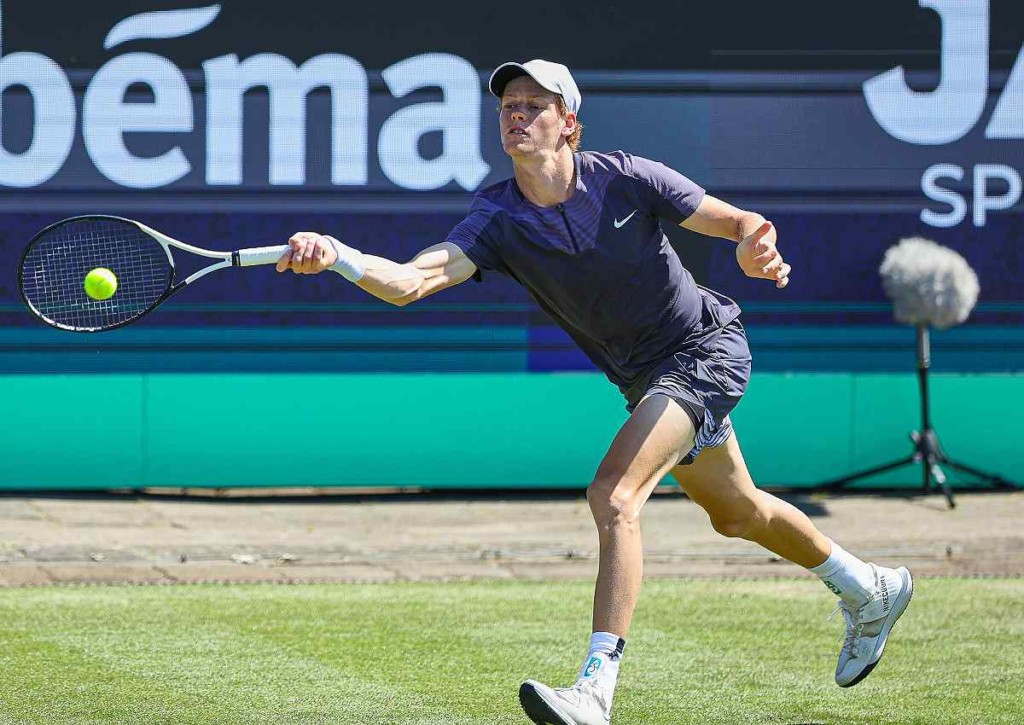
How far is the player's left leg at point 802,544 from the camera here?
4977mm

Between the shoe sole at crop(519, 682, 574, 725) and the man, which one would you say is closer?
the shoe sole at crop(519, 682, 574, 725)

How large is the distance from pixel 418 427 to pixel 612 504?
5.35m

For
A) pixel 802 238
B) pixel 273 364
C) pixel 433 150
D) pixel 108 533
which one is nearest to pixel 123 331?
pixel 273 364

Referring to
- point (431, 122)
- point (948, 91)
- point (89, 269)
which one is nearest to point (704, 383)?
point (89, 269)

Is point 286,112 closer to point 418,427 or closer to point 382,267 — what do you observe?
point 418,427

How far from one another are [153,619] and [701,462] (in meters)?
2.46

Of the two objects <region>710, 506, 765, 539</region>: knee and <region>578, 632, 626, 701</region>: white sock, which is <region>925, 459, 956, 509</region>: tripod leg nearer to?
<region>710, 506, 765, 539</region>: knee

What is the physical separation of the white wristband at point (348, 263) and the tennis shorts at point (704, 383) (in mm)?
926

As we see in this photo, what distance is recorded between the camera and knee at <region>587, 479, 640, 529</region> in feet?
14.4

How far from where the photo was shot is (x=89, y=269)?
6.48 metres

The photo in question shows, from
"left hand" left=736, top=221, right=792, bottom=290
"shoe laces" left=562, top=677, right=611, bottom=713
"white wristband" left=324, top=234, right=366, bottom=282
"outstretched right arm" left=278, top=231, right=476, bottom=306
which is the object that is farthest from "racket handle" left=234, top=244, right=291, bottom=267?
"shoe laces" left=562, top=677, right=611, bottom=713

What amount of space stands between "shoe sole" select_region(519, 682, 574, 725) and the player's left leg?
1.15 meters

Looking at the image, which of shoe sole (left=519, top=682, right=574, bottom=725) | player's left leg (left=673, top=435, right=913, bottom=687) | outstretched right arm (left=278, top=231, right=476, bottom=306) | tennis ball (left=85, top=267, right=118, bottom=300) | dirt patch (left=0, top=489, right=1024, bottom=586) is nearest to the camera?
shoe sole (left=519, top=682, right=574, bottom=725)

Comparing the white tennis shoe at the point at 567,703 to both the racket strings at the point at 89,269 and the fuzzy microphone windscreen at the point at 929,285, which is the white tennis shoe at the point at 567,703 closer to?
the racket strings at the point at 89,269
